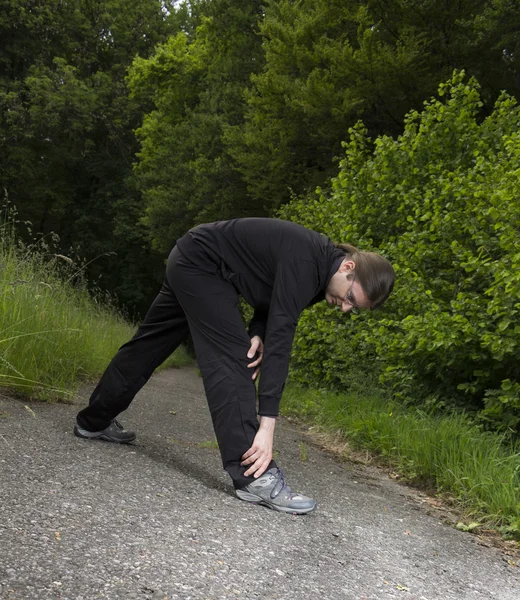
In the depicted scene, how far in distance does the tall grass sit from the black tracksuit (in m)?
1.65

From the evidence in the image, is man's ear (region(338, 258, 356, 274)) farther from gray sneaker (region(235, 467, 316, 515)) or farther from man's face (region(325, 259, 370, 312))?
gray sneaker (region(235, 467, 316, 515))

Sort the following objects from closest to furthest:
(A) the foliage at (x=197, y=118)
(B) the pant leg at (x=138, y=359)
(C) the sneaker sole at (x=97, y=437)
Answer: (B) the pant leg at (x=138, y=359) → (C) the sneaker sole at (x=97, y=437) → (A) the foliage at (x=197, y=118)

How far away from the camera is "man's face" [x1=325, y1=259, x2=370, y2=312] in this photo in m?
3.38

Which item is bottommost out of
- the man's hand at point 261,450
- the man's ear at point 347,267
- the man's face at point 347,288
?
the man's hand at point 261,450

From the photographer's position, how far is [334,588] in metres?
2.48

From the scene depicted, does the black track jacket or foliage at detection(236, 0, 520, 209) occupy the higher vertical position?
foliage at detection(236, 0, 520, 209)

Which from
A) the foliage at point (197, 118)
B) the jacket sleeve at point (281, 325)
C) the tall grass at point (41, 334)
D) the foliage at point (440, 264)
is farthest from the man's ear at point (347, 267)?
the foliage at point (197, 118)

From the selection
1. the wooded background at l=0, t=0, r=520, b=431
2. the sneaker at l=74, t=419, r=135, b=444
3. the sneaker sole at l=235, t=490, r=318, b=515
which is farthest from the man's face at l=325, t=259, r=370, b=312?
the wooded background at l=0, t=0, r=520, b=431

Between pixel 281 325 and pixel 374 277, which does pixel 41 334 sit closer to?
pixel 281 325

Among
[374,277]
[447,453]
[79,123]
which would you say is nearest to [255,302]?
[374,277]

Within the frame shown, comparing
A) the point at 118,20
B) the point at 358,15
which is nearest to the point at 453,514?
the point at 358,15

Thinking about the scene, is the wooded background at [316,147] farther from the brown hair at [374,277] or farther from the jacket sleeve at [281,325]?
the jacket sleeve at [281,325]

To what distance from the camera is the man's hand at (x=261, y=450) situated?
325 centimetres

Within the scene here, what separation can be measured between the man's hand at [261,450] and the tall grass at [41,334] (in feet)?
6.44
